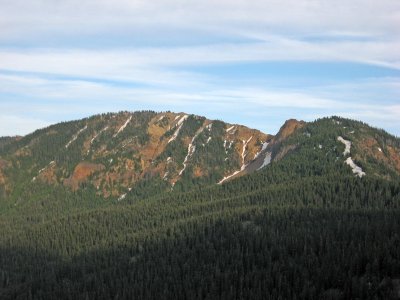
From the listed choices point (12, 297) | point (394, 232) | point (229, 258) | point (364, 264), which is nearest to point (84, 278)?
point (12, 297)

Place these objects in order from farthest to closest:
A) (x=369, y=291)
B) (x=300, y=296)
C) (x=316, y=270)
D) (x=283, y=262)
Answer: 1. (x=283, y=262)
2. (x=316, y=270)
3. (x=300, y=296)
4. (x=369, y=291)

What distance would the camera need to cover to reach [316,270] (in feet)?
511

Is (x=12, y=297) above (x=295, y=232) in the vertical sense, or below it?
below

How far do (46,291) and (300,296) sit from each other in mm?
92658

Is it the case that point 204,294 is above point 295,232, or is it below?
below

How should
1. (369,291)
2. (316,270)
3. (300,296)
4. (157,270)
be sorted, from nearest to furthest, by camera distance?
(369,291) < (300,296) < (316,270) < (157,270)

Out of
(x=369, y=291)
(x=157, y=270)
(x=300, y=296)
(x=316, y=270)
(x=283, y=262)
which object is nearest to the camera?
(x=369, y=291)

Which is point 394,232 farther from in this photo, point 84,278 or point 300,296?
point 84,278

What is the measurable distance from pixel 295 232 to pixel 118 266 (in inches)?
2686

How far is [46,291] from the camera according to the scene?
598 feet

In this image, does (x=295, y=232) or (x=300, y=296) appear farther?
(x=295, y=232)

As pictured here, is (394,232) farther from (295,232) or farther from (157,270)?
(157,270)

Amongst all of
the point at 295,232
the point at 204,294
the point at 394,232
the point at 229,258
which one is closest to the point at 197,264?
the point at 229,258

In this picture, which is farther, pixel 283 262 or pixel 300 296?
pixel 283 262
